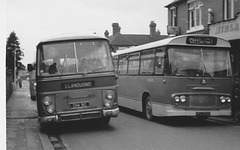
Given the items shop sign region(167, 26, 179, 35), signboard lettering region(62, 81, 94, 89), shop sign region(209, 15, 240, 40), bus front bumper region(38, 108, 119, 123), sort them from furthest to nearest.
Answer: shop sign region(167, 26, 179, 35) < shop sign region(209, 15, 240, 40) < signboard lettering region(62, 81, 94, 89) < bus front bumper region(38, 108, 119, 123)

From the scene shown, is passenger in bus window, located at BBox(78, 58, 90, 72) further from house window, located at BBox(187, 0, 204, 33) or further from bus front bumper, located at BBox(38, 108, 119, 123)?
house window, located at BBox(187, 0, 204, 33)

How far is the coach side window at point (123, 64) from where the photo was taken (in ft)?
53.4

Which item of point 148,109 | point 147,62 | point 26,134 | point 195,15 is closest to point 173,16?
point 195,15

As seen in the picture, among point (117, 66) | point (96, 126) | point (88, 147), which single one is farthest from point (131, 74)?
point (88, 147)

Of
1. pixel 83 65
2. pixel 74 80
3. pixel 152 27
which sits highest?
pixel 152 27

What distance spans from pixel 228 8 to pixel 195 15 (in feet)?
11.4

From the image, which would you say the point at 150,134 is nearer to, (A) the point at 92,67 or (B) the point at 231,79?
(A) the point at 92,67

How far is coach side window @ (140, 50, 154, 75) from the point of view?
13041 mm

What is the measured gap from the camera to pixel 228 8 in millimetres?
20438

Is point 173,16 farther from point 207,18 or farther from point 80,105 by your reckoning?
point 80,105

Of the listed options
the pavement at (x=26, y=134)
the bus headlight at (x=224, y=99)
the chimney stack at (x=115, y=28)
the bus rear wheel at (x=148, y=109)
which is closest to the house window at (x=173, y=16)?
the pavement at (x=26, y=134)

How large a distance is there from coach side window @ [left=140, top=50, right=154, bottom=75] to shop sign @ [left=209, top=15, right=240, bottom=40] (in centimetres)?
579

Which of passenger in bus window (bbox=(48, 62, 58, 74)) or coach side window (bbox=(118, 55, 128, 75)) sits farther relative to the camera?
coach side window (bbox=(118, 55, 128, 75))

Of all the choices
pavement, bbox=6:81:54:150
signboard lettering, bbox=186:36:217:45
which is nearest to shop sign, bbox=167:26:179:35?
signboard lettering, bbox=186:36:217:45
